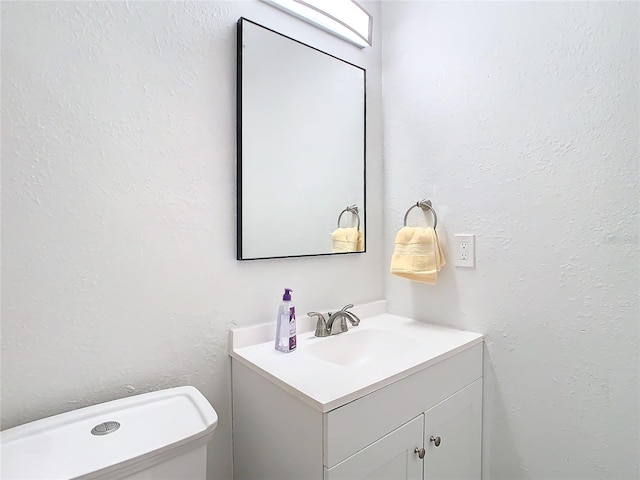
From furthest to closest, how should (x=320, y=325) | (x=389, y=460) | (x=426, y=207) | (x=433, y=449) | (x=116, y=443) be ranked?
(x=426, y=207) → (x=320, y=325) → (x=433, y=449) → (x=389, y=460) → (x=116, y=443)

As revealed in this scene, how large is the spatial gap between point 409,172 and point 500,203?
0.40 meters

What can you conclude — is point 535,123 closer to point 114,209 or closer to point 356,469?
point 356,469

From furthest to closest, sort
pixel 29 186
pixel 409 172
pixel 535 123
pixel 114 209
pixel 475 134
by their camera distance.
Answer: pixel 409 172, pixel 475 134, pixel 535 123, pixel 114 209, pixel 29 186

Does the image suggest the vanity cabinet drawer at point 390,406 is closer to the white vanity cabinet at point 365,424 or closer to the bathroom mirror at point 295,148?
the white vanity cabinet at point 365,424

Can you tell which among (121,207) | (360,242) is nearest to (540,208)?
(360,242)

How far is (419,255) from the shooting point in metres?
1.31

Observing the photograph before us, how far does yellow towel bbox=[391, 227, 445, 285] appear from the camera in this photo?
1308mm

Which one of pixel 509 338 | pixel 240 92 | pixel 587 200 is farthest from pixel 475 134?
pixel 240 92

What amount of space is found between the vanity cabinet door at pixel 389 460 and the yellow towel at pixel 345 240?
0.67 metres

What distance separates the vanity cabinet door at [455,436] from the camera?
41.9 inches

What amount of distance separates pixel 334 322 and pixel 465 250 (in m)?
0.55

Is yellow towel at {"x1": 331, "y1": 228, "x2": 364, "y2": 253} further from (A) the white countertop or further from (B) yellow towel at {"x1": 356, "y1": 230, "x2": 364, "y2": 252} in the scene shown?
(A) the white countertop

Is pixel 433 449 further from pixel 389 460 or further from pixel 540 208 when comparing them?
pixel 540 208

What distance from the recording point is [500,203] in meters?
1.22
